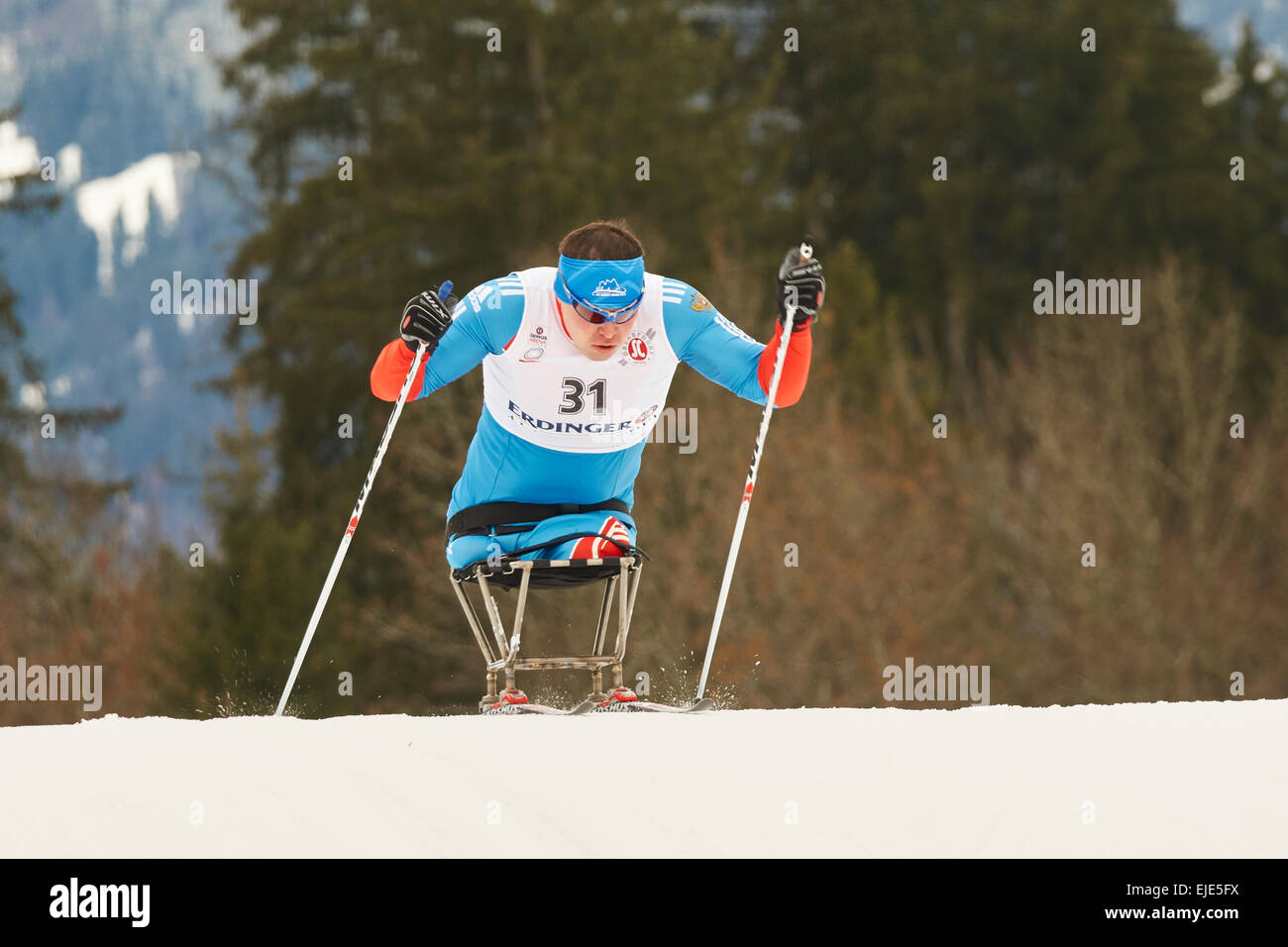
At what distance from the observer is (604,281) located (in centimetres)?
804

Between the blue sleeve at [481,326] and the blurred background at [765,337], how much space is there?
17.9 m

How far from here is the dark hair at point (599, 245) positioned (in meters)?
8.10

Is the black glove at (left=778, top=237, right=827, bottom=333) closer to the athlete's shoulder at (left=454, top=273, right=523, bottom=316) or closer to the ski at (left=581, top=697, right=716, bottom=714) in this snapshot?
the athlete's shoulder at (left=454, top=273, right=523, bottom=316)

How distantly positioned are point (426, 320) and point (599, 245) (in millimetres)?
859

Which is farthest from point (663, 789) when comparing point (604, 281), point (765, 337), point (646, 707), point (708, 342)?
point (765, 337)

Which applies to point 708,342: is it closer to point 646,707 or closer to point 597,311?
point 597,311

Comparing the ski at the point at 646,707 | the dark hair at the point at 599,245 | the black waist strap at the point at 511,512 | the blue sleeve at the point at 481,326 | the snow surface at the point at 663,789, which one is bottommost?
the snow surface at the point at 663,789

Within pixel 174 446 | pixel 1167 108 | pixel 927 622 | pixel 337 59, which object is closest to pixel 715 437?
pixel 927 622

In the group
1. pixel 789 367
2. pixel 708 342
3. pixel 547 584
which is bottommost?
pixel 547 584

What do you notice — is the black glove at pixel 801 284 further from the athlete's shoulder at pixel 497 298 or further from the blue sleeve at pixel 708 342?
the athlete's shoulder at pixel 497 298

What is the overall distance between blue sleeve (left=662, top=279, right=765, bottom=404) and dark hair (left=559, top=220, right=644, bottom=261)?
1.23ft

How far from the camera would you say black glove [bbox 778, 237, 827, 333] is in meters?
8.39

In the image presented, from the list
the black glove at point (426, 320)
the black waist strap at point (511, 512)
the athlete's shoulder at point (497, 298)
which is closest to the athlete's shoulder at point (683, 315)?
the athlete's shoulder at point (497, 298)

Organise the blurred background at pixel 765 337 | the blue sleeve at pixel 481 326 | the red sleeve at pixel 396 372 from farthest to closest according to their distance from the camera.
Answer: the blurred background at pixel 765 337
the red sleeve at pixel 396 372
the blue sleeve at pixel 481 326
